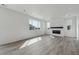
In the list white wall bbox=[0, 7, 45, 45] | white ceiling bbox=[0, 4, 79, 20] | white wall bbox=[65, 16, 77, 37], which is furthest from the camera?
white wall bbox=[65, 16, 77, 37]

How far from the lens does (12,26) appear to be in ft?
23.9

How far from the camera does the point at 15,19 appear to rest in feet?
25.2

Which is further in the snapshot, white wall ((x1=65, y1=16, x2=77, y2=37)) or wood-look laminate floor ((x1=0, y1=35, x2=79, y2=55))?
white wall ((x1=65, y1=16, x2=77, y2=37))

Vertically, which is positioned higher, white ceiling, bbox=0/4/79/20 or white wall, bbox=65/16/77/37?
white ceiling, bbox=0/4/79/20

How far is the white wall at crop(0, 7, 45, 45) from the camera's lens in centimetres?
639

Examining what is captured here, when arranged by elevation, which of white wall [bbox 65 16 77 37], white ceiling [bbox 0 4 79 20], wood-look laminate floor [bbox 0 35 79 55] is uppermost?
white ceiling [bbox 0 4 79 20]

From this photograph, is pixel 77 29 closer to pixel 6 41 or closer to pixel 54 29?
pixel 54 29

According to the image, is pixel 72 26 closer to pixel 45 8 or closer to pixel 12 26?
pixel 45 8

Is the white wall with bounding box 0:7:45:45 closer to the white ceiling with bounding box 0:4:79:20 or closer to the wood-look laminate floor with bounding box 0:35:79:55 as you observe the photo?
the white ceiling with bounding box 0:4:79:20

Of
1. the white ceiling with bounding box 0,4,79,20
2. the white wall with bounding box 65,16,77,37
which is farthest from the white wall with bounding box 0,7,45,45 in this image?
the white wall with bounding box 65,16,77,37

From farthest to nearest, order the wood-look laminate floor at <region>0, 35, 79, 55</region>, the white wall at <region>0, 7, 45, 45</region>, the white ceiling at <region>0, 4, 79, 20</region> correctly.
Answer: the white wall at <region>0, 7, 45, 45</region>, the white ceiling at <region>0, 4, 79, 20</region>, the wood-look laminate floor at <region>0, 35, 79, 55</region>

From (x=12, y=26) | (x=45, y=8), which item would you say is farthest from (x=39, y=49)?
(x=12, y=26)
